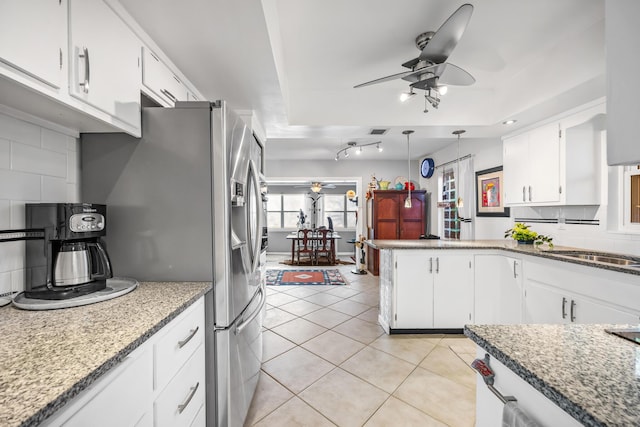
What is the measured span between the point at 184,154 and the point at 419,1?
5.62 feet

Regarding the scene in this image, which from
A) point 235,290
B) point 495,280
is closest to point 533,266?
point 495,280

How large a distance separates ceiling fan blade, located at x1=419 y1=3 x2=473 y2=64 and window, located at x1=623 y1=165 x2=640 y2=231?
179 centimetres

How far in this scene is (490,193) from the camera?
155 inches

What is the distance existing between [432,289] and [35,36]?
10.2 ft

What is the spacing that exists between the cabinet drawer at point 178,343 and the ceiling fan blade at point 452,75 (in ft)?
6.66

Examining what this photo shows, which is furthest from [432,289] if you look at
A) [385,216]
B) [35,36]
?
[35,36]

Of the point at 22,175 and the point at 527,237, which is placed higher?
the point at 22,175

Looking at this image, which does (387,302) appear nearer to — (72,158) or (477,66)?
(477,66)

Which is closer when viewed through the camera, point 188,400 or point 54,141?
point 188,400

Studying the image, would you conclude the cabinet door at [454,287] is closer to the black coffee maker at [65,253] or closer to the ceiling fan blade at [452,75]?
the ceiling fan blade at [452,75]

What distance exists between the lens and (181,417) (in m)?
1.10

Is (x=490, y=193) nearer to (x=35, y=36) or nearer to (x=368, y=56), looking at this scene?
(x=368, y=56)

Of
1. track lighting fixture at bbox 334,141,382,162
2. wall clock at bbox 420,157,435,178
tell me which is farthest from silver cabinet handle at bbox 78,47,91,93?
wall clock at bbox 420,157,435,178

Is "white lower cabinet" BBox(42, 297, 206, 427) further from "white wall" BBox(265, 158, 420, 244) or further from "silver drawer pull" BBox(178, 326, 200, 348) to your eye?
"white wall" BBox(265, 158, 420, 244)
